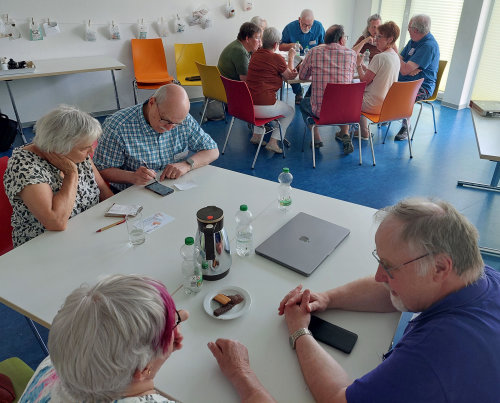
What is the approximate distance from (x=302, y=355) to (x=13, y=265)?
121cm

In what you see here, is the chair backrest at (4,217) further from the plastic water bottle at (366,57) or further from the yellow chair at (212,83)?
the plastic water bottle at (366,57)

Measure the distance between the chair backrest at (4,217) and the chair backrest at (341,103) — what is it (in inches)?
113

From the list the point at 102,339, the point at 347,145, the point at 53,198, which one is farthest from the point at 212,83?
the point at 102,339

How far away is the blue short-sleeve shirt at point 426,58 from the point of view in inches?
179

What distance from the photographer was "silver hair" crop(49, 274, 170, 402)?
0.77m

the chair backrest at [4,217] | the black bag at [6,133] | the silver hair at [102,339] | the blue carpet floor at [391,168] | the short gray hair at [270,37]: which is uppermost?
the short gray hair at [270,37]

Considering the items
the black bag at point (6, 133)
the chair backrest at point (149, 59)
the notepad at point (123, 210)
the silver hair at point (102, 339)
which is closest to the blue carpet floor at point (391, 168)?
the black bag at point (6, 133)

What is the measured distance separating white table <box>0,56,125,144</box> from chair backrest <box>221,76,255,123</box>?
5.93ft

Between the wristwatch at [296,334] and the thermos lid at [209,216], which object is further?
the thermos lid at [209,216]

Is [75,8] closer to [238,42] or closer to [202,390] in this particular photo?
[238,42]

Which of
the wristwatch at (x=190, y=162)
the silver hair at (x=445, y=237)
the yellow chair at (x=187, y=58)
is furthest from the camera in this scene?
the yellow chair at (x=187, y=58)

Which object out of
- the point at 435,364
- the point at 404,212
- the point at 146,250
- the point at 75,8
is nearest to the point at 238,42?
the point at 75,8

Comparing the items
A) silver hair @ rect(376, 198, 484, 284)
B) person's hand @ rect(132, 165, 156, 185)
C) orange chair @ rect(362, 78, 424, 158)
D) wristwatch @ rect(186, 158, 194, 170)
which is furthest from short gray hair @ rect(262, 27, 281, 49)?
silver hair @ rect(376, 198, 484, 284)

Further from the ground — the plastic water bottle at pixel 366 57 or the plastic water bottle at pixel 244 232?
the plastic water bottle at pixel 366 57
